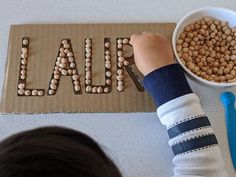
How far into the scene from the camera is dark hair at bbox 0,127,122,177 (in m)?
0.43

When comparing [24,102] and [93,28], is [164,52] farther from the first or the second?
[24,102]

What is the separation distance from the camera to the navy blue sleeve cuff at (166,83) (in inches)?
26.9

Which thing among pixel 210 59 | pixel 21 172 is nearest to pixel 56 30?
pixel 210 59

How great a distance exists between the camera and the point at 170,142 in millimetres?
680

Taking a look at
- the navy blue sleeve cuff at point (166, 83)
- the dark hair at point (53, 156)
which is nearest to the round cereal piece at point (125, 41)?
the navy blue sleeve cuff at point (166, 83)

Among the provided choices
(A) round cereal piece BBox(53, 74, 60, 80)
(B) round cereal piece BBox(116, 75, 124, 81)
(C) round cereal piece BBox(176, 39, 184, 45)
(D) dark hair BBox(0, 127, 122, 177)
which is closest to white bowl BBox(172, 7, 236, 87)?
(C) round cereal piece BBox(176, 39, 184, 45)

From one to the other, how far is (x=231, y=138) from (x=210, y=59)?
152mm

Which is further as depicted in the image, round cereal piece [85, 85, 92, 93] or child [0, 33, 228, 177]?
round cereal piece [85, 85, 92, 93]

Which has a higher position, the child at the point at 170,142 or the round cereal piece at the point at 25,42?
the round cereal piece at the point at 25,42

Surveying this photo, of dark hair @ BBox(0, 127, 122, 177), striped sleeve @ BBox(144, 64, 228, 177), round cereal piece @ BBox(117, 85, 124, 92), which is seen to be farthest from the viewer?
round cereal piece @ BBox(117, 85, 124, 92)

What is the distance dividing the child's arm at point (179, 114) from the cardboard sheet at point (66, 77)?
5 cm

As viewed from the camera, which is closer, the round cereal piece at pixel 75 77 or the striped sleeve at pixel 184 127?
the striped sleeve at pixel 184 127

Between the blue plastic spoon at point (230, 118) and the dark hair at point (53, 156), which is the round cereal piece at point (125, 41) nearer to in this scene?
the blue plastic spoon at point (230, 118)

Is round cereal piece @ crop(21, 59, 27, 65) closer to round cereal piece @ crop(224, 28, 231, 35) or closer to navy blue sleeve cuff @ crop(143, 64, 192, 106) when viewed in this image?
navy blue sleeve cuff @ crop(143, 64, 192, 106)
